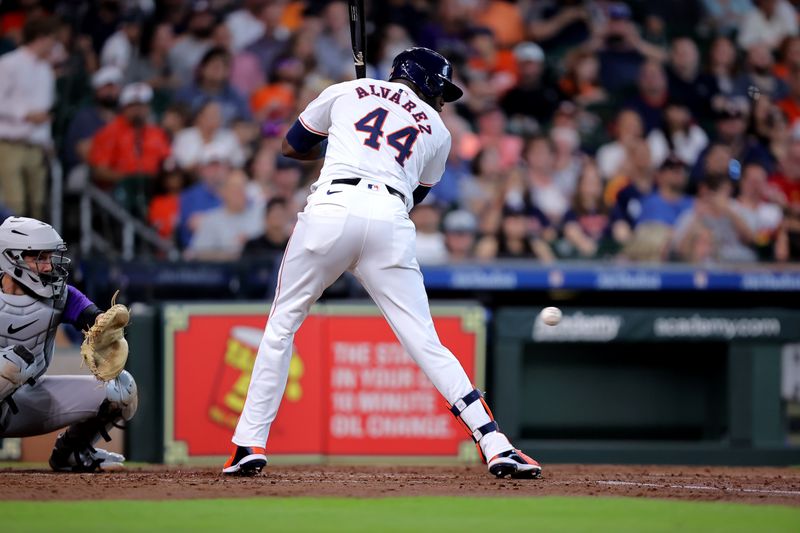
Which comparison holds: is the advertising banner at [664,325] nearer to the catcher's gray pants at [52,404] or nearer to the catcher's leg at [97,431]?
the catcher's leg at [97,431]

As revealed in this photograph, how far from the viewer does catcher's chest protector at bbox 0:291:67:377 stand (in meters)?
5.82

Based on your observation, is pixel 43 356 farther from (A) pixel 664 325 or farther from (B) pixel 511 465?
(A) pixel 664 325

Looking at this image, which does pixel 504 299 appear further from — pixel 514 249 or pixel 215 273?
pixel 215 273

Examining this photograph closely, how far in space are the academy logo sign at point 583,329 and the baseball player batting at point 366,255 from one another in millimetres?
2991

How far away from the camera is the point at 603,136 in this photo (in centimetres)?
1188

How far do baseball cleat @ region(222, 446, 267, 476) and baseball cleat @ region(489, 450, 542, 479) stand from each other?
105 cm

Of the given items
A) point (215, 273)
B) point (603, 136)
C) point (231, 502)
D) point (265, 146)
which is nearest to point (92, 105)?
point (265, 146)

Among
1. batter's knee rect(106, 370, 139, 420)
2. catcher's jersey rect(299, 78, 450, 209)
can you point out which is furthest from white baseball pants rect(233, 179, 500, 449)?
batter's knee rect(106, 370, 139, 420)

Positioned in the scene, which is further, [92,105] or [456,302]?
[92,105]

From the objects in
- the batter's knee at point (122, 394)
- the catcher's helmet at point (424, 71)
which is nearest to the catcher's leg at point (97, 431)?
the batter's knee at point (122, 394)

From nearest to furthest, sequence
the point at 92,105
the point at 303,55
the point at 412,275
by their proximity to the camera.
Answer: the point at 412,275
the point at 92,105
the point at 303,55

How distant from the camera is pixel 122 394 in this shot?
608 cm

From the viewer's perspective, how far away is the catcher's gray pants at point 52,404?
19.8 feet

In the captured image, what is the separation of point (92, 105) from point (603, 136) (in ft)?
16.2
